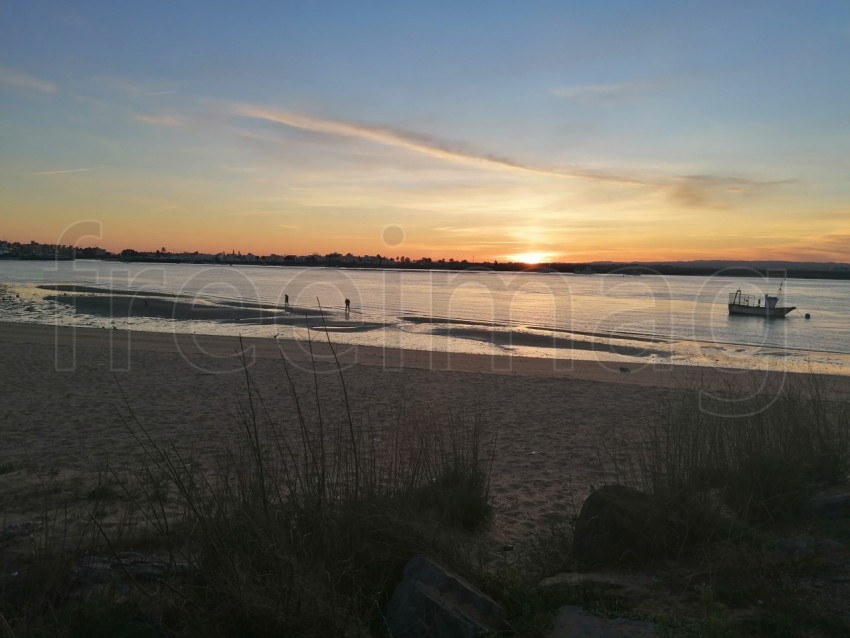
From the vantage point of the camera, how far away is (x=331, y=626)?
11.3 ft

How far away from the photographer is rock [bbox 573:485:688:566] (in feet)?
A: 15.4

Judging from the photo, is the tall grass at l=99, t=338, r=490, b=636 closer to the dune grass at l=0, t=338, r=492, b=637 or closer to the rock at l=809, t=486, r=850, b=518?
the dune grass at l=0, t=338, r=492, b=637

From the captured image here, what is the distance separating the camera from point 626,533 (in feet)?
15.5

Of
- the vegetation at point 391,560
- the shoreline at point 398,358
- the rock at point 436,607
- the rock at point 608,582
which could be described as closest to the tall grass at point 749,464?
the vegetation at point 391,560

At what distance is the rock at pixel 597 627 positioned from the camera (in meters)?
3.54

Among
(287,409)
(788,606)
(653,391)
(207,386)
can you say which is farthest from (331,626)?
(653,391)

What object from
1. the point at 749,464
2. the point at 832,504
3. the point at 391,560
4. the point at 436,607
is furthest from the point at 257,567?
the point at 832,504

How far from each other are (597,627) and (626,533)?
3.97 feet

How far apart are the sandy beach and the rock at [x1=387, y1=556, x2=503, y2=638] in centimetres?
203

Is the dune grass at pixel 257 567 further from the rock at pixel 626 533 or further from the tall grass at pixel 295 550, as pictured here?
the rock at pixel 626 533

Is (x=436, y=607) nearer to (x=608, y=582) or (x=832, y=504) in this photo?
(x=608, y=582)

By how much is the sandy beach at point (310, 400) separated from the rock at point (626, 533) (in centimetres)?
116

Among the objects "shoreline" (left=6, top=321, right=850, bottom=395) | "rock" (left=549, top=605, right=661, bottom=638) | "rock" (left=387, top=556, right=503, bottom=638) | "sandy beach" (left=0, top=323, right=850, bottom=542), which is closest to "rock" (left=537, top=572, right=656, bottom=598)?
"rock" (left=549, top=605, right=661, bottom=638)

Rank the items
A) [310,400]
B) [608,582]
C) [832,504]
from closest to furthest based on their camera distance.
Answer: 1. [608,582]
2. [832,504]
3. [310,400]
